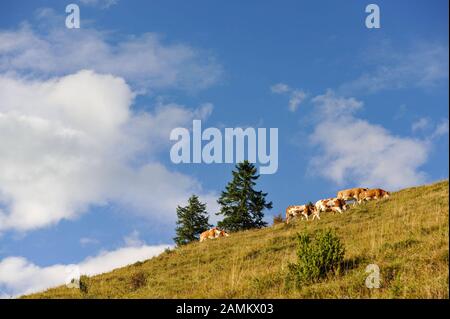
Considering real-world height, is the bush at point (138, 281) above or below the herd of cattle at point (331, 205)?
below

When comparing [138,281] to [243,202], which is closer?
[138,281]

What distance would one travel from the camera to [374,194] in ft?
110

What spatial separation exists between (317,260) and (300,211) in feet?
72.9

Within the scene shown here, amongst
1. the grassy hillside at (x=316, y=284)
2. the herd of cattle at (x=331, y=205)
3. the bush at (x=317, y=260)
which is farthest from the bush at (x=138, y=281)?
the herd of cattle at (x=331, y=205)

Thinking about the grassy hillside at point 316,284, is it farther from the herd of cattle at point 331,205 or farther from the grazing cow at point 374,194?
the grazing cow at point 374,194

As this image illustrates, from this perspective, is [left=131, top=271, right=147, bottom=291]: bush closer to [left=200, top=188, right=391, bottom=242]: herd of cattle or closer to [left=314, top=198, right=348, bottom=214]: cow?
[left=200, top=188, right=391, bottom=242]: herd of cattle

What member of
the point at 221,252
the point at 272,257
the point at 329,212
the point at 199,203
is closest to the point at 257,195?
the point at 199,203

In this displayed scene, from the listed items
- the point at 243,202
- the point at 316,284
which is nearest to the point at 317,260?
the point at 316,284

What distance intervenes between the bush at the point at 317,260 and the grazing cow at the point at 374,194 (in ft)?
74.6

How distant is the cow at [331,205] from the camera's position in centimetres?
3112

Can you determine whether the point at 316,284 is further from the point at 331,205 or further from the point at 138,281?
the point at 331,205
